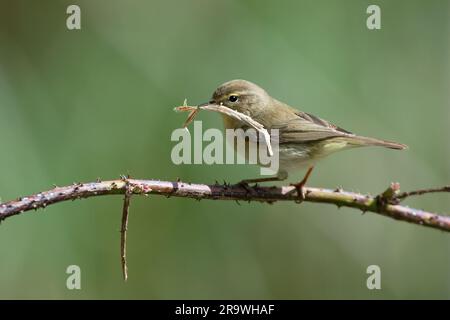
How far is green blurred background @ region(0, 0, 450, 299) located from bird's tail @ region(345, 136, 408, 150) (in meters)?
0.74

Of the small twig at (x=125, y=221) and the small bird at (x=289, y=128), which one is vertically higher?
the small bird at (x=289, y=128)

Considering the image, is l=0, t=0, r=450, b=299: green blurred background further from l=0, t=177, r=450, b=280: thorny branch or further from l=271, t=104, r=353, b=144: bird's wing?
l=0, t=177, r=450, b=280: thorny branch

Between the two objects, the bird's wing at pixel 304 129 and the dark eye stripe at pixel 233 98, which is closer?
the bird's wing at pixel 304 129

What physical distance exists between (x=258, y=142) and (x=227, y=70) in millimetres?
869

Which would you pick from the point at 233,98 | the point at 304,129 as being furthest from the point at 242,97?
the point at 304,129

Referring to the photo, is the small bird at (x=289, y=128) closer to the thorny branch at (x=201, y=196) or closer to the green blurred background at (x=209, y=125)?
the green blurred background at (x=209, y=125)

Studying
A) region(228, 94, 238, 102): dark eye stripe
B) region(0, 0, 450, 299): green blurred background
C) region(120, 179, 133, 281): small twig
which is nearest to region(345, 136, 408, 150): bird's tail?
region(0, 0, 450, 299): green blurred background

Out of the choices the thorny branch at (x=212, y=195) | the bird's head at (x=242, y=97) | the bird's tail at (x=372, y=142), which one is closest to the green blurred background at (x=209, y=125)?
the bird's head at (x=242, y=97)

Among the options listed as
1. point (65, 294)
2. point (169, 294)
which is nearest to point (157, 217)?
point (169, 294)

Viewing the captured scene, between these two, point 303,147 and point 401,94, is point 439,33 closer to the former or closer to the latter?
→ point 401,94

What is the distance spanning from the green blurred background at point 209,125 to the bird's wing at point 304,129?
17 cm

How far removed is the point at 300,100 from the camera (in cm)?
470

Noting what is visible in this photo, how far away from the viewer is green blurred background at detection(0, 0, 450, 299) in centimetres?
427

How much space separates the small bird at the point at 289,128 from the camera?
416 cm
